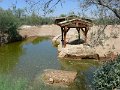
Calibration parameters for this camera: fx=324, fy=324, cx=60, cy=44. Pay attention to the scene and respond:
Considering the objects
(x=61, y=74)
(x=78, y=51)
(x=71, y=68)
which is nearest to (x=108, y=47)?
(x=78, y=51)

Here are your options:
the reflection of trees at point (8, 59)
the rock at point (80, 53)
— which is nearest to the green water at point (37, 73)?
the reflection of trees at point (8, 59)

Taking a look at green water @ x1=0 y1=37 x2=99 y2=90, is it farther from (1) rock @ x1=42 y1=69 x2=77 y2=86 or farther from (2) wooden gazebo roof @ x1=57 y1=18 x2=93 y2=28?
(2) wooden gazebo roof @ x1=57 y1=18 x2=93 y2=28

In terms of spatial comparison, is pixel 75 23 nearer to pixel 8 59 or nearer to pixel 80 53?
pixel 80 53

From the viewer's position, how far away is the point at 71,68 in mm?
21422

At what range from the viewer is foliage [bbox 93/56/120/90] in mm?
10469

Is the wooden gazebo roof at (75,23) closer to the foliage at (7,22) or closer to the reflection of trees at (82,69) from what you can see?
the reflection of trees at (82,69)

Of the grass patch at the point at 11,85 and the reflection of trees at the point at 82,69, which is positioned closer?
the grass patch at the point at 11,85

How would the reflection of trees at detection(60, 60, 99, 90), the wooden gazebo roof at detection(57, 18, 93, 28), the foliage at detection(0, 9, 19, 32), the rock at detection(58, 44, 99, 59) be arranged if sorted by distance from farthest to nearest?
1. the foliage at detection(0, 9, 19, 32)
2. the wooden gazebo roof at detection(57, 18, 93, 28)
3. the rock at detection(58, 44, 99, 59)
4. the reflection of trees at detection(60, 60, 99, 90)

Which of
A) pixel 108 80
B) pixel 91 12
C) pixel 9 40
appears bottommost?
pixel 9 40

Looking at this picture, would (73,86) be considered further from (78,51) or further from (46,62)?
(78,51)

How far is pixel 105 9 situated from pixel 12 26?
3191 centimetres

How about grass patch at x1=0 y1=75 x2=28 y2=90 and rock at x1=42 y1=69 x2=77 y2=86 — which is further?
rock at x1=42 y1=69 x2=77 y2=86

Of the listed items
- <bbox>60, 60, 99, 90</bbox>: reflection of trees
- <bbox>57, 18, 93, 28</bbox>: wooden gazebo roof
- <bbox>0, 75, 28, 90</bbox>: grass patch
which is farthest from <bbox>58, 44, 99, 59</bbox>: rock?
<bbox>0, 75, 28, 90</bbox>: grass patch

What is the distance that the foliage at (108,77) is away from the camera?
10.5m
